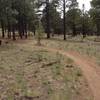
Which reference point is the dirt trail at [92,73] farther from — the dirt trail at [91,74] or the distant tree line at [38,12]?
the distant tree line at [38,12]

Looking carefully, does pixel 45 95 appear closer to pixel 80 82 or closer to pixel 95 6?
pixel 80 82

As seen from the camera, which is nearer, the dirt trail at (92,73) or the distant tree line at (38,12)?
the dirt trail at (92,73)

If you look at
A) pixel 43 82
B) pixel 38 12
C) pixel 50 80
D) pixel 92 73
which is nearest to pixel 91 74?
pixel 92 73

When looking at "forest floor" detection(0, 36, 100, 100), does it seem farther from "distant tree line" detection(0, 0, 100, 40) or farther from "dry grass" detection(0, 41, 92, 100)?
"distant tree line" detection(0, 0, 100, 40)

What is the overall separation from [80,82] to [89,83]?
1.62 feet

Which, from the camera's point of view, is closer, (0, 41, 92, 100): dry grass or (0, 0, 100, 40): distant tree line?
(0, 41, 92, 100): dry grass

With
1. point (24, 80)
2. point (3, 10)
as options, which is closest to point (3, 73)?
point (24, 80)

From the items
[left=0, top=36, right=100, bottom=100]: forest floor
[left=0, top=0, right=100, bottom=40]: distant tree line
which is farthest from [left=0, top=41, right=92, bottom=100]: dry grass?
[left=0, top=0, right=100, bottom=40]: distant tree line

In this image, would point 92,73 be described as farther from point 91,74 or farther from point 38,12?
point 38,12

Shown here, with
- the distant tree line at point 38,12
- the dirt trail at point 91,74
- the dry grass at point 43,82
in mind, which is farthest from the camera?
the distant tree line at point 38,12

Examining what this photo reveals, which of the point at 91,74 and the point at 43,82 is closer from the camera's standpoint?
the point at 43,82

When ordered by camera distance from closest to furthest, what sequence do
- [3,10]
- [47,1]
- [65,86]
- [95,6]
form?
1. [65,86]
2. [3,10]
3. [95,6]
4. [47,1]

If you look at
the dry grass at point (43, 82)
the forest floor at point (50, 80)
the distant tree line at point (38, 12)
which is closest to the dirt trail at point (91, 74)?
the forest floor at point (50, 80)

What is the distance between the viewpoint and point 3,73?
1822 centimetres
